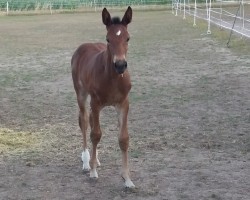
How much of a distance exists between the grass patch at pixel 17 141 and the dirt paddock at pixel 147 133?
0.04ft

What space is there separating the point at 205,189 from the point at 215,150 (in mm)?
1313

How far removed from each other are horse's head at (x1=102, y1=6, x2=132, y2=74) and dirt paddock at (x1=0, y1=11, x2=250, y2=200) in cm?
126

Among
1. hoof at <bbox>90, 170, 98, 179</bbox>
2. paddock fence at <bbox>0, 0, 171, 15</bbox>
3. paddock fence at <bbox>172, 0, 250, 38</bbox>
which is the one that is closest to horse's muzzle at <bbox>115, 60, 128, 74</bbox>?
hoof at <bbox>90, 170, 98, 179</bbox>

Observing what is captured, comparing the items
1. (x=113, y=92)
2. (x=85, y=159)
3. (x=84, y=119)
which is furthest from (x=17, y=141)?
(x=113, y=92)

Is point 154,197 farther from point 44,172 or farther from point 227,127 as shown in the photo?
point 227,127

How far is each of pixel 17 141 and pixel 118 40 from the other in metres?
2.71

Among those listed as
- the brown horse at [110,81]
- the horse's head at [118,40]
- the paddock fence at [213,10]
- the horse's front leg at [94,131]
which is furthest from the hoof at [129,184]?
the paddock fence at [213,10]

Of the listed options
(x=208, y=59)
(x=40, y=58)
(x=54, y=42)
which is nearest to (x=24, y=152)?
(x=208, y=59)

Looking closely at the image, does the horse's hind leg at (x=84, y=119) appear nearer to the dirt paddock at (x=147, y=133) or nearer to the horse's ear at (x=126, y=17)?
the dirt paddock at (x=147, y=133)

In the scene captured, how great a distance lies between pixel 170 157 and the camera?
19.4 ft

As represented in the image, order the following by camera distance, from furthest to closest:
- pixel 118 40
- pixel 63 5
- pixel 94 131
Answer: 1. pixel 63 5
2. pixel 94 131
3. pixel 118 40

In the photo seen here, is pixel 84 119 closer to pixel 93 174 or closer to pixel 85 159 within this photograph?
pixel 85 159

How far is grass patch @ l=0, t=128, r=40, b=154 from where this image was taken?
636cm

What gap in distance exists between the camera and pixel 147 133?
6969mm
